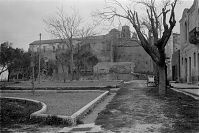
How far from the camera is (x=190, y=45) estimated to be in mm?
30266

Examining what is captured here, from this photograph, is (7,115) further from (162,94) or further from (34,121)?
(162,94)

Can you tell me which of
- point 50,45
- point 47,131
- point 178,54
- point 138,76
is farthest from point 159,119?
point 50,45

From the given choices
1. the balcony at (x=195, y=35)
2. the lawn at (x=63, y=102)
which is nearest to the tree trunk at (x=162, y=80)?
the lawn at (x=63, y=102)

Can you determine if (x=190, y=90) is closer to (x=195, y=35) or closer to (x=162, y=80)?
(x=162, y=80)

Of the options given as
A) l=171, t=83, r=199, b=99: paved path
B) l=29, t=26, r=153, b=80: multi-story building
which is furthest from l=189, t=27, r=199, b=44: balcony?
l=29, t=26, r=153, b=80: multi-story building

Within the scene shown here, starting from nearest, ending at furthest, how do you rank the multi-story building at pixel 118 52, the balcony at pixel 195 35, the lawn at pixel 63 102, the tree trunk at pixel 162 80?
the lawn at pixel 63 102, the tree trunk at pixel 162 80, the balcony at pixel 195 35, the multi-story building at pixel 118 52

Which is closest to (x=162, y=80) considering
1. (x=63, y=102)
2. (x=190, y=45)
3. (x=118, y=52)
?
(x=63, y=102)

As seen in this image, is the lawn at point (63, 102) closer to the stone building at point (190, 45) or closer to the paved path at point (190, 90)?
the paved path at point (190, 90)

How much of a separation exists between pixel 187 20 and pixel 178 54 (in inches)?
297

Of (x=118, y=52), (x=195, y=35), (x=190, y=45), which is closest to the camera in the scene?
(x=195, y=35)

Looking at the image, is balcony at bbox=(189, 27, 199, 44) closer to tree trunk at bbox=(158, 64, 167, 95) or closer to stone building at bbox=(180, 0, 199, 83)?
stone building at bbox=(180, 0, 199, 83)

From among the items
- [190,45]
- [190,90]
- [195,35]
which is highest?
[195,35]

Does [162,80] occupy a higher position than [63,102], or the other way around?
[162,80]

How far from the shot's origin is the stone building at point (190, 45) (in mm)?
A: 26766
